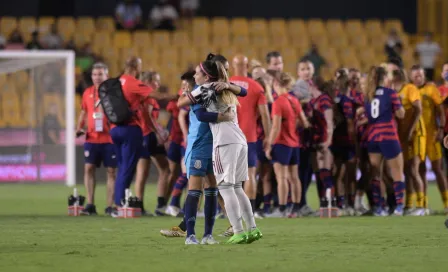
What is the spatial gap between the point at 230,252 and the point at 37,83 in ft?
44.6

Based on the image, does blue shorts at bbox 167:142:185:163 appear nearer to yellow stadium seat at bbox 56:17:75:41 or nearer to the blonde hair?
the blonde hair

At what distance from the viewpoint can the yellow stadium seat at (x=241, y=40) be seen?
28.4m

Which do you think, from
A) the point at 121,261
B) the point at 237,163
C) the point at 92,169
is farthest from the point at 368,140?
the point at 121,261

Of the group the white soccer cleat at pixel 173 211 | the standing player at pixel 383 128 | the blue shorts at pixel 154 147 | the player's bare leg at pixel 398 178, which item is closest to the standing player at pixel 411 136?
the player's bare leg at pixel 398 178

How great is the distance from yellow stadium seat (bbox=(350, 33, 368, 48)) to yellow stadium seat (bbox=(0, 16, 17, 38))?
30.0 feet

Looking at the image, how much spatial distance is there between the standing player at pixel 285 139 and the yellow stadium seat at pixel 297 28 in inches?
593

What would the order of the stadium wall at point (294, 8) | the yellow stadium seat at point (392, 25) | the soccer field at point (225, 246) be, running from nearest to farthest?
the soccer field at point (225, 246)
the yellow stadium seat at point (392, 25)
the stadium wall at point (294, 8)

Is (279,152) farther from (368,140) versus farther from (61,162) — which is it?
(61,162)

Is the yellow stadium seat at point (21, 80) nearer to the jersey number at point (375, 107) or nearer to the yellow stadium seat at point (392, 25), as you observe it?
the jersey number at point (375, 107)

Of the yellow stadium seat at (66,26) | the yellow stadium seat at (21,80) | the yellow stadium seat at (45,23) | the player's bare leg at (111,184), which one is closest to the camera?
the player's bare leg at (111,184)

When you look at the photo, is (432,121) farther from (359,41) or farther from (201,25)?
(201,25)

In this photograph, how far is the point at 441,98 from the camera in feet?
50.0

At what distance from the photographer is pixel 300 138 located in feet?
48.5

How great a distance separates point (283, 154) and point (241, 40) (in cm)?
1467
